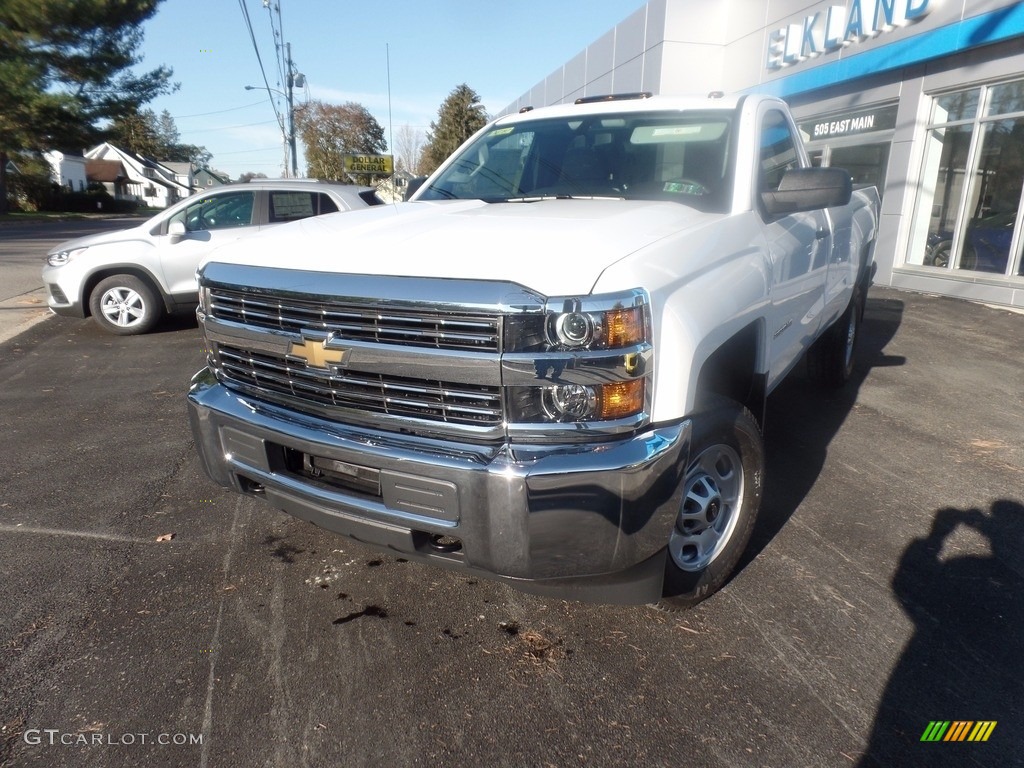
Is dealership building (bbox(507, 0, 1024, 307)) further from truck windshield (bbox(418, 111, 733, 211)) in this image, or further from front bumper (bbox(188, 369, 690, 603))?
front bumper (bbox(188, 369, 690, 603))

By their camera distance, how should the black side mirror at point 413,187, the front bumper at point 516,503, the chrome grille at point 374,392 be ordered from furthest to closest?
the black side mirror at point 413,187, the chrome grille at point 374,392, the front bumper at point 516,503

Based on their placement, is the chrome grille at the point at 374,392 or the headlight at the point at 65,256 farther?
the headlight at the point at 65,256

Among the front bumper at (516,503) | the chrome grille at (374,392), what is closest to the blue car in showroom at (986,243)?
the front bumper at (516,503)

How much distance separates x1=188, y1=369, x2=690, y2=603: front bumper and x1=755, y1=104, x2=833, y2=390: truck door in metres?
1.37

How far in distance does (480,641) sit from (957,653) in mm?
1734

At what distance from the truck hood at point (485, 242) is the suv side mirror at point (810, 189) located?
1.48ft

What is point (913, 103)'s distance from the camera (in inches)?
468

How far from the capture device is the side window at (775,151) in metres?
3.62

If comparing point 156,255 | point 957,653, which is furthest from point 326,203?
point 957,653

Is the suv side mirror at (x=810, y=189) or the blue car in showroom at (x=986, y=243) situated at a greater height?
the suv side mirror at (x=810, y=189)

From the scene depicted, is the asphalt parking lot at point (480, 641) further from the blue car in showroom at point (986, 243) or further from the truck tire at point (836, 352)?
the blue car in showroom at point (986, 243)

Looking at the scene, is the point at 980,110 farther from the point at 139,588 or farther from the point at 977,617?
Result: the point at 139,588

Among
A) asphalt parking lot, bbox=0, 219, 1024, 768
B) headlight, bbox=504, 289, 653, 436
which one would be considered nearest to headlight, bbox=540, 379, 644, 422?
headlight, bbox=504, 289, 653, 436

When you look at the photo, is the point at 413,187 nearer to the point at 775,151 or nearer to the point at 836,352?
the point at 775,151
